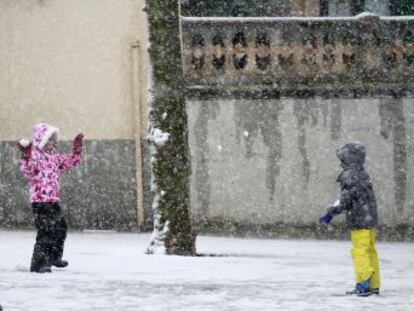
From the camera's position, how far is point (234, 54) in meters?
21.5

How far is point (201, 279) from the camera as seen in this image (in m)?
13.2

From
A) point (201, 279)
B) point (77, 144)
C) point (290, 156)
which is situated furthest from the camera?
point (290, 156)

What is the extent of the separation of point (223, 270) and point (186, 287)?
1946 mm

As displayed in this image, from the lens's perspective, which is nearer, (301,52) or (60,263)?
(60,263)

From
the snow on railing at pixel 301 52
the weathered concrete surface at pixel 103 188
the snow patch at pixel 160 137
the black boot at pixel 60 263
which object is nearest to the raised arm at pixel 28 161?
the black boot at pixel 60 263

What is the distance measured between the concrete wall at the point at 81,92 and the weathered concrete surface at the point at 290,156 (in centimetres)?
133

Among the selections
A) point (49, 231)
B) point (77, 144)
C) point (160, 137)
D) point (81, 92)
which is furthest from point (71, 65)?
point (49, 231)

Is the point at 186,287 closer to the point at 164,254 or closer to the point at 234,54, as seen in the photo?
A: the point at 164,254

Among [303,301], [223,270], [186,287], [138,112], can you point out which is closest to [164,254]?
[223,270]

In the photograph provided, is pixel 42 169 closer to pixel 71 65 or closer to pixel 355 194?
pixel 355 194

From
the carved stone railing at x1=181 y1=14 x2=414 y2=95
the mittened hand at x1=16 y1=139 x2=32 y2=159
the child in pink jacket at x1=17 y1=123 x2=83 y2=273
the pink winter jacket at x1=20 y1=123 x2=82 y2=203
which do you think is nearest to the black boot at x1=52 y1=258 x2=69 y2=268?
the child in pink jacket at x1=17 y1=123 x2=83 y2=273

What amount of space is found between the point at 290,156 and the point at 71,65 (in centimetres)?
383

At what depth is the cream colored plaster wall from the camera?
72.5 feet

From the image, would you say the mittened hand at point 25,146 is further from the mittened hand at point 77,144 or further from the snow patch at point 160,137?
the snow patch at point 160,137
